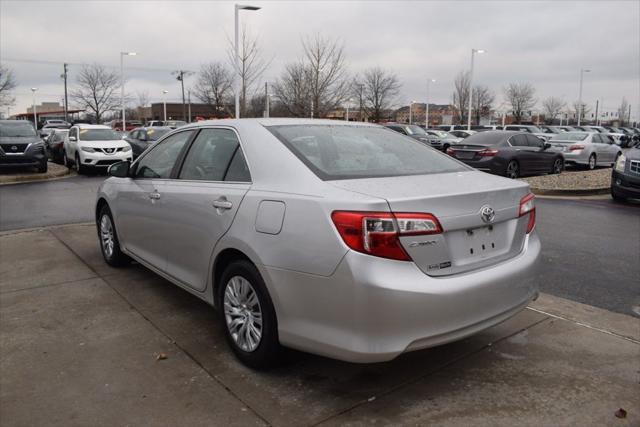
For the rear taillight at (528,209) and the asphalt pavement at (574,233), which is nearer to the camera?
the rear taillight at (528,209)

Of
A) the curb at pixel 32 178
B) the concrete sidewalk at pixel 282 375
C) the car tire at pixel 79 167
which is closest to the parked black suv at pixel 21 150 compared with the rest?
the curb at pixel 32 178

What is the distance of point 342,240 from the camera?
2768 millimetres

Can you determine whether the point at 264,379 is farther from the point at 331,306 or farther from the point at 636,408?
the point at 636,408

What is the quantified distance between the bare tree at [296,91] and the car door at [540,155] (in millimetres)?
11782

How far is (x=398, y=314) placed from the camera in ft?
8.98

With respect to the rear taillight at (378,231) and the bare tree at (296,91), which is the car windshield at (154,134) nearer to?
the bare tree at (296,91)

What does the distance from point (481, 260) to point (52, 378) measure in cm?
274

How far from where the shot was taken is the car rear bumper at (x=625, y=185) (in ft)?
35.4

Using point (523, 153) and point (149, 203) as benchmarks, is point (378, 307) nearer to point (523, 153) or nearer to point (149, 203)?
point (149, 203)

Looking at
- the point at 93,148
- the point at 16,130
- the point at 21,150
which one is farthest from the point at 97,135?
the point at 21,150

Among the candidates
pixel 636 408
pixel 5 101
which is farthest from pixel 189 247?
pixel 5 101

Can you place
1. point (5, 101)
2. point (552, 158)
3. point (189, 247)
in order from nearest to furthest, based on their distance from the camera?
point (189, 247) → point (552, 158) → point (5, 101)

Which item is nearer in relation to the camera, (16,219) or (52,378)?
Result: (52,378)

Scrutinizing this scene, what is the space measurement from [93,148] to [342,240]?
1703cm
